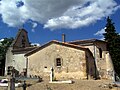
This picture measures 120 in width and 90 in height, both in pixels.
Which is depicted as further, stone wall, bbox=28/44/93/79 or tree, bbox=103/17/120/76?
tree, bbox=103/17/120/76

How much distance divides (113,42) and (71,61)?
38.1 ft

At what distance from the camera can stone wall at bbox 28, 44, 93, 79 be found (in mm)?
30281

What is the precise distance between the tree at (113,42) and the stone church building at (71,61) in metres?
2.40

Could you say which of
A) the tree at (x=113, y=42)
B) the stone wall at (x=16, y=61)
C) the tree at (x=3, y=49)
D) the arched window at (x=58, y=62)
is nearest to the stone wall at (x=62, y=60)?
the arched window at (x=58, y=62)

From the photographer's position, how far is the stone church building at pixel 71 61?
1198 inches

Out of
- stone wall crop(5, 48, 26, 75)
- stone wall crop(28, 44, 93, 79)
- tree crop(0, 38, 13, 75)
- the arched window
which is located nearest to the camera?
stone wall crop(28, 44, 93, 79)

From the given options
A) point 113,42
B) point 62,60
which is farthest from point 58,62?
point 113,42

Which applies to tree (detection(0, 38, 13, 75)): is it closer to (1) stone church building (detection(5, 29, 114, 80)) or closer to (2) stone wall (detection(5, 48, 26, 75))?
(2) stone wall (detection(5, 48, 26, 75))

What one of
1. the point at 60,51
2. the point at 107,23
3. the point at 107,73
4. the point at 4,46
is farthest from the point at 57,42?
the point at 4,46

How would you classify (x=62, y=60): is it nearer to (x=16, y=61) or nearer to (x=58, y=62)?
(x=58, y=62)

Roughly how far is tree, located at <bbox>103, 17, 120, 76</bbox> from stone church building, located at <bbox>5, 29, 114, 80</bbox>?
2405mm

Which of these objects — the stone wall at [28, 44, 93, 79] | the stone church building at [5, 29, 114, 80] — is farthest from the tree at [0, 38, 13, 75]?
the stone wall at [28, 44, 93, 79]

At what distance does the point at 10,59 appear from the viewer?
135 ft

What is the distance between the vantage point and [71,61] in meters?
31.0
